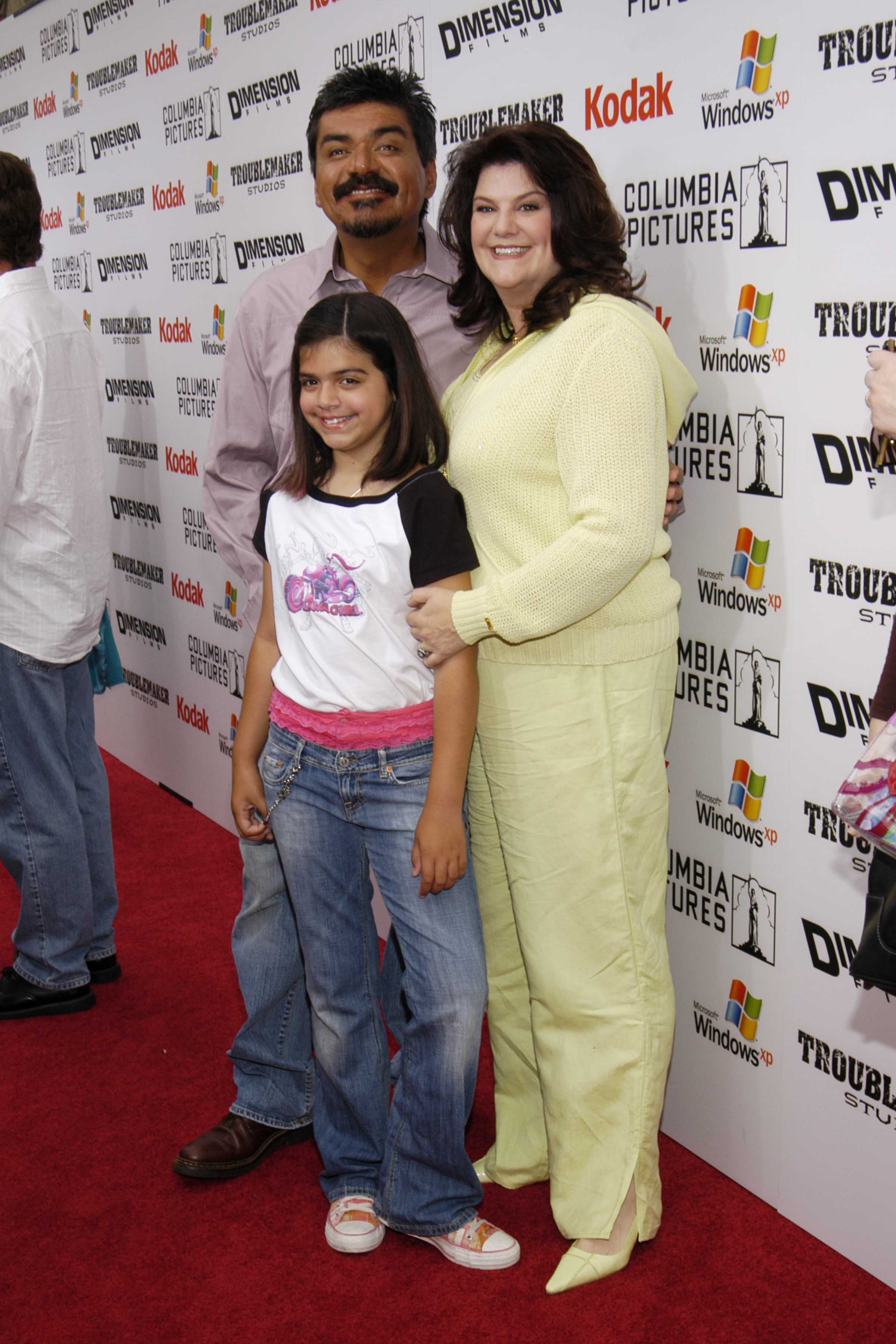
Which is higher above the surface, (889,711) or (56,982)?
(889,711)

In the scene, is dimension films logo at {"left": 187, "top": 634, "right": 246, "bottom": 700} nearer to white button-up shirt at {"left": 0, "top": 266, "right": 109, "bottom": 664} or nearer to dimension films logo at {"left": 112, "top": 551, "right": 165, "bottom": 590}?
dimension films logo at {"left": 112, "top": 551, "right": 165, "bottom": 590}

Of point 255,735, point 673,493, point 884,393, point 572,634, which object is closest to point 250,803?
point 255,735

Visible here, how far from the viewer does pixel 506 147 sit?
6.46ft

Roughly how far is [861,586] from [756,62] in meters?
0.83

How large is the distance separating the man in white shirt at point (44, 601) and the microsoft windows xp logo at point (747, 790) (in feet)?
5.16

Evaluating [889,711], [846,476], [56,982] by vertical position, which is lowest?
[56,982]

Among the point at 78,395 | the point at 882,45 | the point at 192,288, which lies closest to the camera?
the point at 882,45

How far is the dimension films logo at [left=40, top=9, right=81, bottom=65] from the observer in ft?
15.0

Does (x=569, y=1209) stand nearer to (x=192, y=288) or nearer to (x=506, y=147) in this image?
(x=506, y=147)

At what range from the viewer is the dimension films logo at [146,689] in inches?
185

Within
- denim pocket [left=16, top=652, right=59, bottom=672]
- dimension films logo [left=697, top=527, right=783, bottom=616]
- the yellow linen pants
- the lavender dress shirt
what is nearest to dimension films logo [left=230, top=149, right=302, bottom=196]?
the lavender dress shirt

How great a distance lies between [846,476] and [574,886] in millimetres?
771

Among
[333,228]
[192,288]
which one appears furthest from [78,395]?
[192,288]

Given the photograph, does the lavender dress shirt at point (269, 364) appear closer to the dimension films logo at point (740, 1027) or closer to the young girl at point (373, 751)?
the young girl at point (373, 751)
